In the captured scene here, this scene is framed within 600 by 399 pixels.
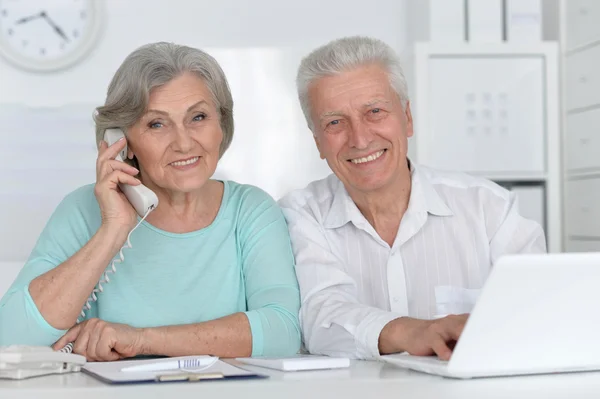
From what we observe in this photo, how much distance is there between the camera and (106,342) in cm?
148

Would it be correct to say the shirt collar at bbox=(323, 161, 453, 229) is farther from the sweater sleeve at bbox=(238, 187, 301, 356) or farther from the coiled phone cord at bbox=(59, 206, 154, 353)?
the coiled phone cord at bbox=(59, 206, 154, 353)

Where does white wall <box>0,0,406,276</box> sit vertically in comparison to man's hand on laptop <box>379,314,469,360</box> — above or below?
above

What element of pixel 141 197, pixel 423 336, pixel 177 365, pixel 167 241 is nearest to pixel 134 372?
pixel 177 365

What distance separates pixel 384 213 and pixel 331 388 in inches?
37.0

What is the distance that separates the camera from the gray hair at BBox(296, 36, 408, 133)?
1867mm

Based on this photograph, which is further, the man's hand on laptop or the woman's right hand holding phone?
the woman's right hand holding phone

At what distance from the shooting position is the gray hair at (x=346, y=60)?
6.13ft

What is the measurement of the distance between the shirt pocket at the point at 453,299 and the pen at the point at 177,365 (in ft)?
2.53

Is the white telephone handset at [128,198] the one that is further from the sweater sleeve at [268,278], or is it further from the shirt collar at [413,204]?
the shirt collar at [413,204]

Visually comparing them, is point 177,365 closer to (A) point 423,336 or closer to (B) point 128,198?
(A) point 423,336

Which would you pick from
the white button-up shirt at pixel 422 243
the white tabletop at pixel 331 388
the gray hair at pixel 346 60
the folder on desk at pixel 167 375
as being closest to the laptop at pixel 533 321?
the white tabletop at pixel 331 388

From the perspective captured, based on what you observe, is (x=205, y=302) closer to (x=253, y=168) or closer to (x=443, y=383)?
(x=443, y=383)

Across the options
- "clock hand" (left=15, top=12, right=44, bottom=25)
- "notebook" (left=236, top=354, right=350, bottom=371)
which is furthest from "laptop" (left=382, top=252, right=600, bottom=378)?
"clock hand" (left=15, top=12, right=44, bottom=25)

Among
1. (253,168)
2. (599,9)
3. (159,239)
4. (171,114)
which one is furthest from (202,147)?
(599,9)
